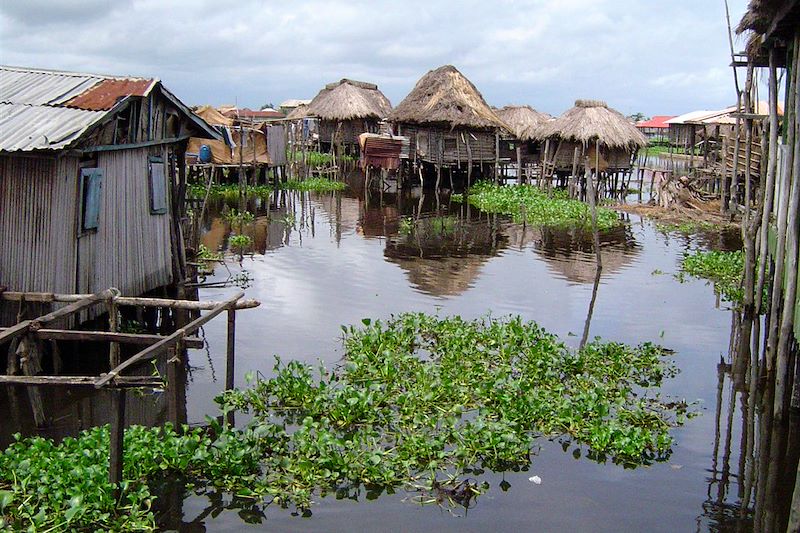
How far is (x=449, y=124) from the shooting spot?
3203cm

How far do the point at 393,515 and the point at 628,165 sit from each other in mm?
27659

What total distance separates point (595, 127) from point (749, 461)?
76.7 ft

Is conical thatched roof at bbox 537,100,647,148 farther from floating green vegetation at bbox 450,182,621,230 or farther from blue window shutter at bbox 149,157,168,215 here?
blue window shutter at bbox 149,157,168,215

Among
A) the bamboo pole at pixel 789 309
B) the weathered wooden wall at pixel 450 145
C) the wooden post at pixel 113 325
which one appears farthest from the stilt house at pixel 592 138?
the wooden post at pixel 113 325

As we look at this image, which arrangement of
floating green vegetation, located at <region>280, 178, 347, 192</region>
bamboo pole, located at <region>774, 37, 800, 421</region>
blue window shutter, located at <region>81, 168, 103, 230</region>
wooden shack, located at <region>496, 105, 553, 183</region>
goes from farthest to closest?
1. wooden shack, located at <region>496, 105, 553, 183</region>
2. floating green vegetation, located at <region>280, 178, 347, 192</region>
3. blue window shutter, located at <region>81, 168, 103, 230</region>
4. bamboo pole, located at <region>774, 37, 800, 421</region>

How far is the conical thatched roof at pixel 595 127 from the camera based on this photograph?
97.5 feet

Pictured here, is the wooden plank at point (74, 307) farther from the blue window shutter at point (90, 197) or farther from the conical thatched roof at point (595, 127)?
the conical thatched roof at point (595, 127)

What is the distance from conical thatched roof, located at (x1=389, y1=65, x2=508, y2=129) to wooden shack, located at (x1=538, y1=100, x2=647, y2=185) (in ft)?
8.53

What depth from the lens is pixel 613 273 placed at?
17156 mm

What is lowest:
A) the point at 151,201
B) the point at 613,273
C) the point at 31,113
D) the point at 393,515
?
the point at 393,515

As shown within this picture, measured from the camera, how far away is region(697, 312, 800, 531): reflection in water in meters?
6.91

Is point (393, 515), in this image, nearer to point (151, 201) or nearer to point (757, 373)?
point (757, 373)

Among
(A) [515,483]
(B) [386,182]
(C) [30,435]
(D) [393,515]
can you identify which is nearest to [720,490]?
(A) [515,483]

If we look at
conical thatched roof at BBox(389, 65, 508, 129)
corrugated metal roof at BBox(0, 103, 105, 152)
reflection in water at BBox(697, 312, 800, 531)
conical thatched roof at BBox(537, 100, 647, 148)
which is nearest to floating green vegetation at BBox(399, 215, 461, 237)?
conical thatched roof at BBox(389, 65, 508, 129)
